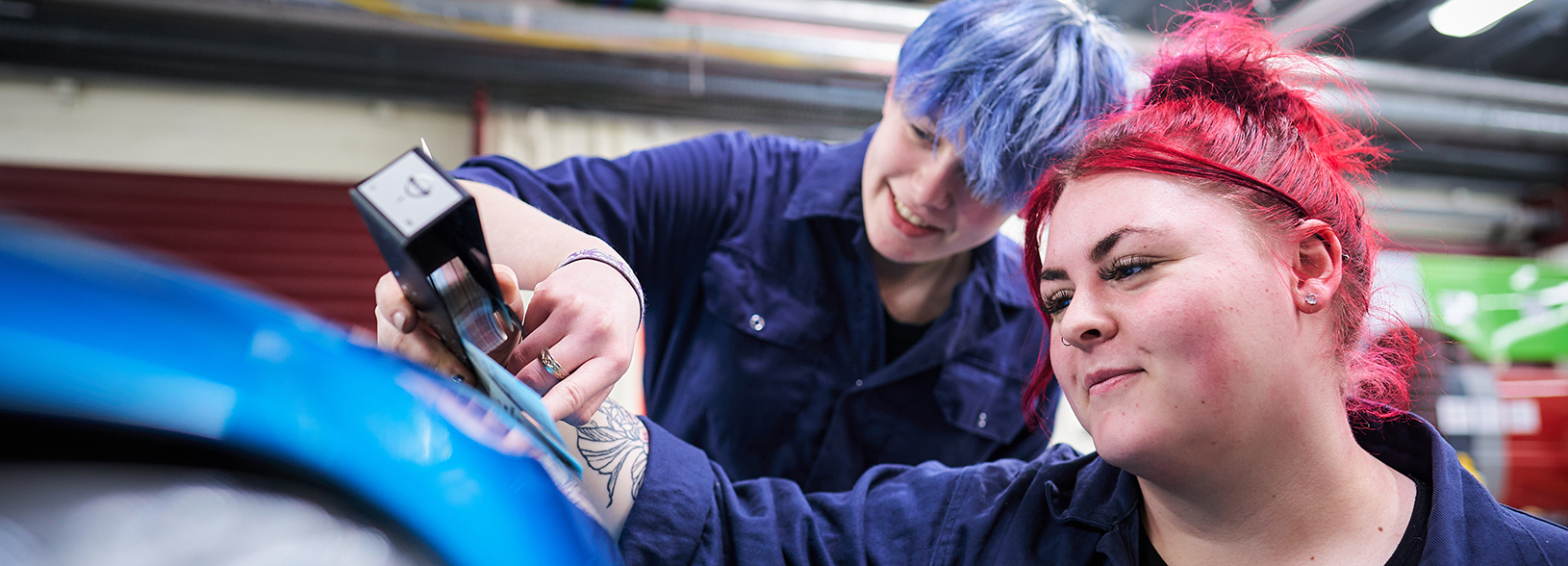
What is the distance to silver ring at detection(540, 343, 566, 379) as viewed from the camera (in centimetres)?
82

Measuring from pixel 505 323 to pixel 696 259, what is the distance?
89cm

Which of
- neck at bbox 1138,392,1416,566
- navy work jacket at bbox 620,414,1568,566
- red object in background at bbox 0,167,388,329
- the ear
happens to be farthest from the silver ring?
red object in background at bbox 0,167,388,329

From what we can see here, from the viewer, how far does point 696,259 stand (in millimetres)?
1653

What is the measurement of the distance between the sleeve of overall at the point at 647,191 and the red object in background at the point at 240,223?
3.12 meters

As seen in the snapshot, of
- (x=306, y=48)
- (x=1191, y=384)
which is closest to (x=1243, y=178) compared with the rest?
(x=1191, y=384)

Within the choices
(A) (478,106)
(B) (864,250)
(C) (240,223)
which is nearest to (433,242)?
(B) (864,250)

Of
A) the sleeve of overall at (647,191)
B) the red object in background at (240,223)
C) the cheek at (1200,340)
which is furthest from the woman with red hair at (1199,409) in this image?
the red object in background at (240,223)

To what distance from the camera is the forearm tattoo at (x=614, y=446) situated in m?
1.00

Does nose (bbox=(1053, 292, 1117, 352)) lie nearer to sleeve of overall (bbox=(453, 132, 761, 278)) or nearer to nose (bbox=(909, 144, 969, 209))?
nose (bbox=(909, 144, 969, 209))

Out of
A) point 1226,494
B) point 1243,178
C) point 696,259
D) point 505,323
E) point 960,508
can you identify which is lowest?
point 960,508

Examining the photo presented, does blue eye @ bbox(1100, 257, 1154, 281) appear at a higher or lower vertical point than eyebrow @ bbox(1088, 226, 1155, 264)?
lower

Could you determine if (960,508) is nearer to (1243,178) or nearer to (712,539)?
(712,539)

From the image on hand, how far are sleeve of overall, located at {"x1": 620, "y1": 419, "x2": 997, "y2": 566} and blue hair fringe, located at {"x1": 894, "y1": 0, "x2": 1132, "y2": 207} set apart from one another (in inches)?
18.4

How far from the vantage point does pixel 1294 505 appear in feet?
3.45
